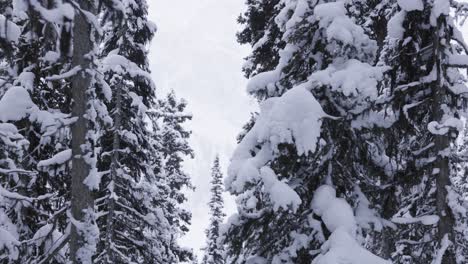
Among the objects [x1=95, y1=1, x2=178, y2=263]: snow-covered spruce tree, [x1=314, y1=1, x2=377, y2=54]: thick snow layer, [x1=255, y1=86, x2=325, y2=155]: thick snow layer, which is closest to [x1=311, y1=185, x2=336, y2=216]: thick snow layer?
[x1=255, y1=86, x2=325, y2=155]: thick snow layer

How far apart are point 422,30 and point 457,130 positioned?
2.34 meters

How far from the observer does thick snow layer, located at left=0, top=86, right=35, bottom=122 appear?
10055mm

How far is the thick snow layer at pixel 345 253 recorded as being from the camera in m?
7.45

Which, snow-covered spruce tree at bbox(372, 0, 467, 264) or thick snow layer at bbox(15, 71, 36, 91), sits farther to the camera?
thick snow layer at bbox(15, 71, 36, 91)

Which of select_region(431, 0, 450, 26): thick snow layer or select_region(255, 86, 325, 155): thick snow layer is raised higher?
select_region(431, 0, 450, 26): thick snow layer

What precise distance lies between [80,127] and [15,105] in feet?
6.71

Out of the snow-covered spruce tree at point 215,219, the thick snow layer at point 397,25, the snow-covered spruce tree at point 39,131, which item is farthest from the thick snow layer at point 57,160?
Answer: the snow-covered spruce tree at point 215,219

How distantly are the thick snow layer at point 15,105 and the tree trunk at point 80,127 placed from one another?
1.71 metres

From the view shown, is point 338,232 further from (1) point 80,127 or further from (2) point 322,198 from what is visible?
(1) point 80,127

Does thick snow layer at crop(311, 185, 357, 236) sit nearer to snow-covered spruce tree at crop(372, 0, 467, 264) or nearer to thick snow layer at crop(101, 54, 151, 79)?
snow-covered spruce tree at crop(372, 0, 467, 264)

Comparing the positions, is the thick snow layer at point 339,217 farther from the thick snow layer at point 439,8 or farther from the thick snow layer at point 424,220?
the thick snow layer at point 439,8

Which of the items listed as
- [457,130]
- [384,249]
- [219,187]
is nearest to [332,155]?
[457,130]

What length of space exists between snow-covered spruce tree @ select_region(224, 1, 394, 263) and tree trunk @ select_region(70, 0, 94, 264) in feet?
9.34

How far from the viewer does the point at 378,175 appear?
33.5 ft
